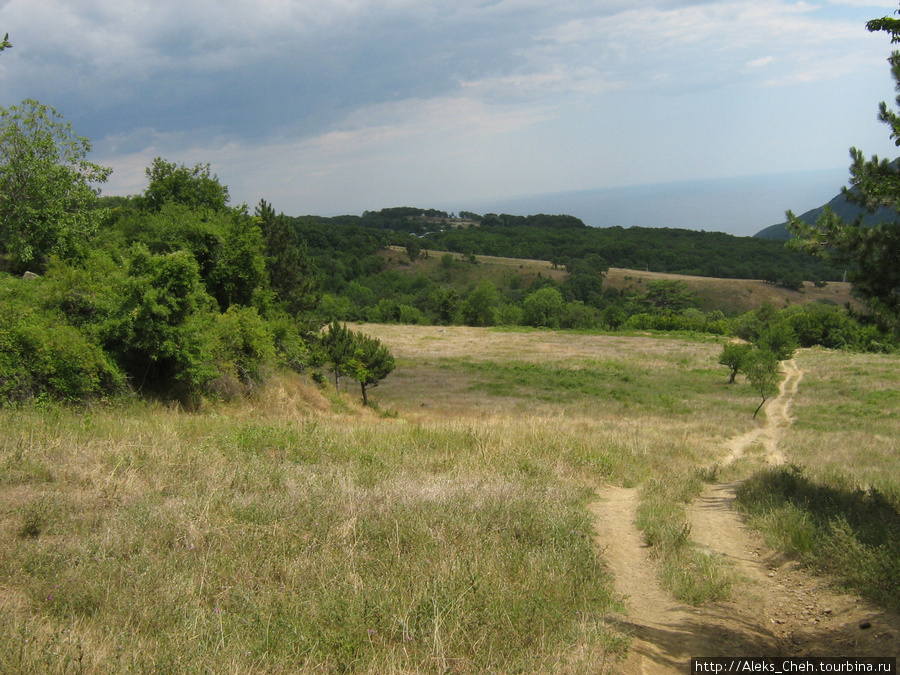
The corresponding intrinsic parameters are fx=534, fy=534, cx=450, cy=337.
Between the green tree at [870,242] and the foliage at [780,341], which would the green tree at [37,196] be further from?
the foliage at [780,341]

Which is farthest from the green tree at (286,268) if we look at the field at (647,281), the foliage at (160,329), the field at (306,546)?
the field at (647,281)

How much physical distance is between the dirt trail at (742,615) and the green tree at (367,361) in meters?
20.1

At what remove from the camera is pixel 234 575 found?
4.06 metres

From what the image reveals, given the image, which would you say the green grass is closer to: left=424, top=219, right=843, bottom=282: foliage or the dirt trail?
the dirt trail

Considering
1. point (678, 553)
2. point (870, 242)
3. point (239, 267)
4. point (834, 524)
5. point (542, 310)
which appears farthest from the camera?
point (542, 310)

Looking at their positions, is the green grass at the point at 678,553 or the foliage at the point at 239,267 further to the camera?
the foliage at the point at 239,267

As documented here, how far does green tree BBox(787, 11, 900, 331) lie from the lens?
7.50 m

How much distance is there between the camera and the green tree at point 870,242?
7.50 m

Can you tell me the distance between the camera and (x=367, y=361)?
1054 inches

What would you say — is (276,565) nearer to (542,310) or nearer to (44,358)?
(44,358)

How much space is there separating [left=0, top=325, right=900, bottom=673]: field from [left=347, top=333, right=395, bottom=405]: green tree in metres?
15.4

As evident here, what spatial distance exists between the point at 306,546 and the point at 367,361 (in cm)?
2243

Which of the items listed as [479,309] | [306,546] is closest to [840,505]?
[306,546]

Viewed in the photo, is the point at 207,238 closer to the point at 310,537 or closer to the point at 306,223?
the point at 310,537
